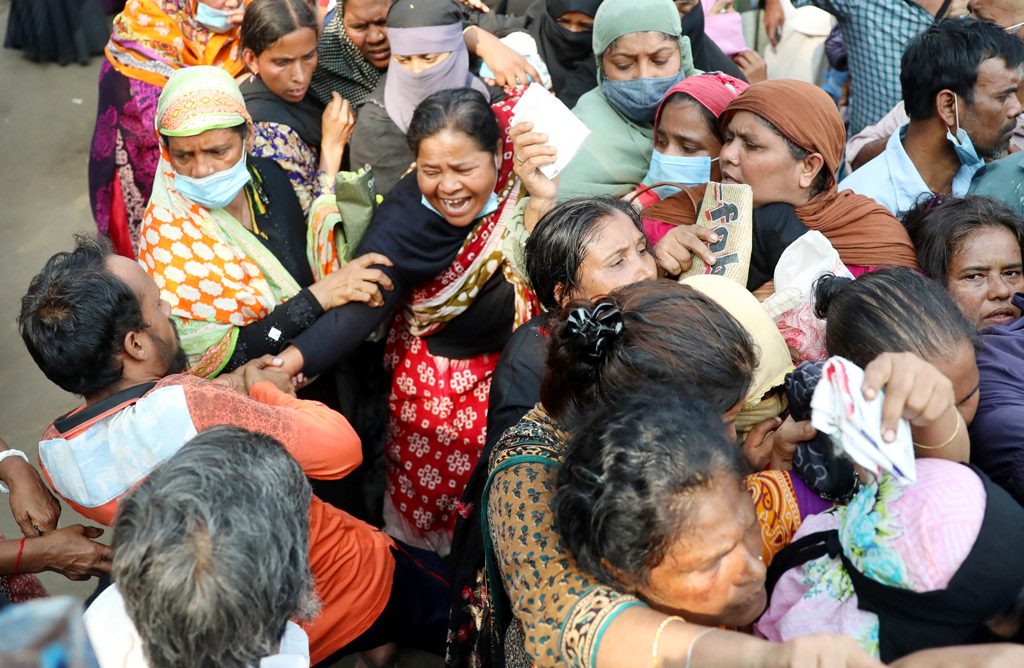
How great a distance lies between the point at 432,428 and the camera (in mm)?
3264

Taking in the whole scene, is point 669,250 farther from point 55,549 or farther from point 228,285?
point 55,549

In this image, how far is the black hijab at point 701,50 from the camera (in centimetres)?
352

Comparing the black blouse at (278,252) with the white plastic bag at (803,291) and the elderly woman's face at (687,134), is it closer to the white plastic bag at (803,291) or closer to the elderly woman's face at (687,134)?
the elderly woman's face at (687,134)

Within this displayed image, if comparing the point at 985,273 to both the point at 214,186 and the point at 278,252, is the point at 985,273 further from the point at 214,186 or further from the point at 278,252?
the point at 214,186

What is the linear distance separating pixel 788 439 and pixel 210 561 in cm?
116

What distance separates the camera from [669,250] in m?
2.41

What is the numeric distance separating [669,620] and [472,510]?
0.87 metres

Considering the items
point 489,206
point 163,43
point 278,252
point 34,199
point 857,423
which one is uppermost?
point 857,423

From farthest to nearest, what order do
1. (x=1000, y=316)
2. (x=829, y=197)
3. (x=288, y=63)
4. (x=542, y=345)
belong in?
(x=288, y=63)
(x=829, y=197)
(x=1000, y=316)
(x=542, y=345)

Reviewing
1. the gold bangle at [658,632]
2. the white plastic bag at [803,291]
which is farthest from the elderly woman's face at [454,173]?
the gold bangle at [658,632]

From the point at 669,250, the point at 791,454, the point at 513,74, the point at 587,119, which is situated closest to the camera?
the point at 791,454

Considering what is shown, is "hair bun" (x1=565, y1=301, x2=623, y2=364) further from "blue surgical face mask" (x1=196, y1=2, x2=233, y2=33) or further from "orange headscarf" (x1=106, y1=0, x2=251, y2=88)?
"blue surgical face mask" (x1=196, y1=2, x2=233, y2=33)

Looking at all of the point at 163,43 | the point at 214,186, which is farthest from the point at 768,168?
the point at 163,43

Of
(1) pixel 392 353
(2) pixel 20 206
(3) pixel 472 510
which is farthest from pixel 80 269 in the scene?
(2) pixel 20 206
